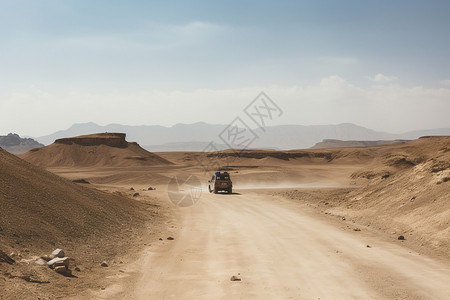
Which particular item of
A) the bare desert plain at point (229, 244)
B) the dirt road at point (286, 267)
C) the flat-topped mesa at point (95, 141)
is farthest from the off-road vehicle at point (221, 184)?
the flat-topped mesa at point (95, 141)

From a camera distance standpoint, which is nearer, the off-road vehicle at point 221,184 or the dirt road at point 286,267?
the dirt road at point 286,267

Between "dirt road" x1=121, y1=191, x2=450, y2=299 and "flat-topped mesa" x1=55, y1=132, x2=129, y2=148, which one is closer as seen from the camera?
"dirt road" x1=121, y1=191, x2=450, y2=299

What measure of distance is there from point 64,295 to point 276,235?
8.62 meters

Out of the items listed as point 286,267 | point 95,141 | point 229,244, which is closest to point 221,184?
point 229,244

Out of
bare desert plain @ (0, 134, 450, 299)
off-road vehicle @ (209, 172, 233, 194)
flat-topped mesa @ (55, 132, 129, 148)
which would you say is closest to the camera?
bare desert plain @ (0, 134, 450, 299)

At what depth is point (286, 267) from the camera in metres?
9.73

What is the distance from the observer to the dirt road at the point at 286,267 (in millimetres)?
7855

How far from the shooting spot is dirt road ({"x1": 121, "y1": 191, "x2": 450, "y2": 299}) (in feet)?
25.8

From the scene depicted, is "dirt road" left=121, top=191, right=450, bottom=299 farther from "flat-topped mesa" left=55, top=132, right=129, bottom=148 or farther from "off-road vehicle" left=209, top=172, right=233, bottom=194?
"flat-topped mesa" left=55, top=132, right=129, bottom=148

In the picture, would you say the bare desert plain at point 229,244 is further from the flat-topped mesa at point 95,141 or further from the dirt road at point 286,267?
the flat-topped mesa at point 95,141

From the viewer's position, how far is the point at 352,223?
17953mm

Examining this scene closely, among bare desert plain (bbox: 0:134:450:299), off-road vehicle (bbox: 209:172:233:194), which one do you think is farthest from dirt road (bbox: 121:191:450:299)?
off-road vehicle (bbox: 209:172:233:194)

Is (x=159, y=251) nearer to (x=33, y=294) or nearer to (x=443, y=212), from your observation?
(x=33, y=294)

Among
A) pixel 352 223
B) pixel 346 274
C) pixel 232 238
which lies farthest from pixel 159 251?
pixel 352 223
